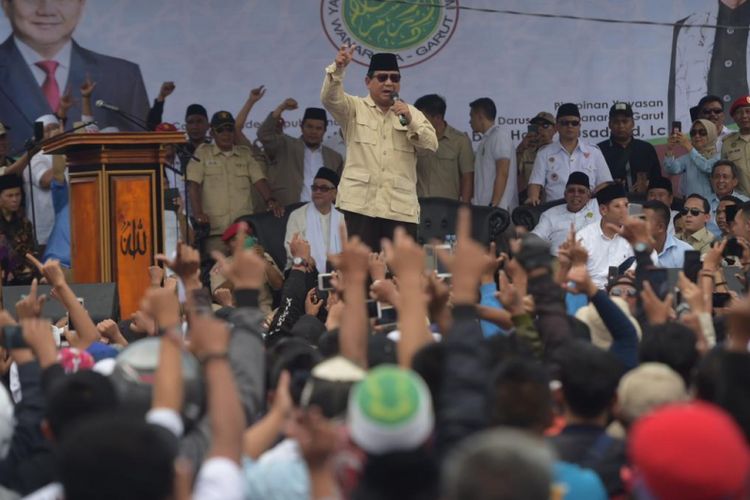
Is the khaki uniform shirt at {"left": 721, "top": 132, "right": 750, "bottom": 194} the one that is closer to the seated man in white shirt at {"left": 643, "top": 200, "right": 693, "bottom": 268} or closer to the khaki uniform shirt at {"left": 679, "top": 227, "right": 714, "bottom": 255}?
the khaki uniform shirt at {"left": 679, "top": 227, "right": 714, "bottom": 255}

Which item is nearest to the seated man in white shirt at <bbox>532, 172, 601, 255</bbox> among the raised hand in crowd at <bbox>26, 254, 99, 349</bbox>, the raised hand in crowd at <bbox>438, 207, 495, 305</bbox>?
the raised hand in crowd at <bbox>26, 254, 99, 349</bbox>

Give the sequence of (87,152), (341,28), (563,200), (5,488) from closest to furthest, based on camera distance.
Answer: (5,488), (87,152), (563,200), (341,28)

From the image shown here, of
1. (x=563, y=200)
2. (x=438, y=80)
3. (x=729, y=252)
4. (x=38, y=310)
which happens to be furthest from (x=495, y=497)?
(x=438, y=80)

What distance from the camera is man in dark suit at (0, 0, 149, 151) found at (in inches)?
484

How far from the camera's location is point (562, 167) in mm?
11875

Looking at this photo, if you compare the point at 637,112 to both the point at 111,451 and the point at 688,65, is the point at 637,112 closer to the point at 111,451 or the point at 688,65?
the point at 688,65

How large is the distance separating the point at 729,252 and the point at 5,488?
5.06 m

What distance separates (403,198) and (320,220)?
159 centimetres

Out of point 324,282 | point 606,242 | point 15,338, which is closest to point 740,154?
point 606,242

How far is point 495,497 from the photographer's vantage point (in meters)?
2.66

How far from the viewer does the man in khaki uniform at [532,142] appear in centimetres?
1212

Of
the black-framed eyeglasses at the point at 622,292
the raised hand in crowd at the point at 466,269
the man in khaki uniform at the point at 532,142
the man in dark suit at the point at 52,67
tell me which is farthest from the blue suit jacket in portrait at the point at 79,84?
the raised hand in crowd at the point at 466,269

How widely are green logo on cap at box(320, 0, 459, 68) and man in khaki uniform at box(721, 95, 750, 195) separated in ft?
7.90

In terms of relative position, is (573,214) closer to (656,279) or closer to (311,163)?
(311,163)
